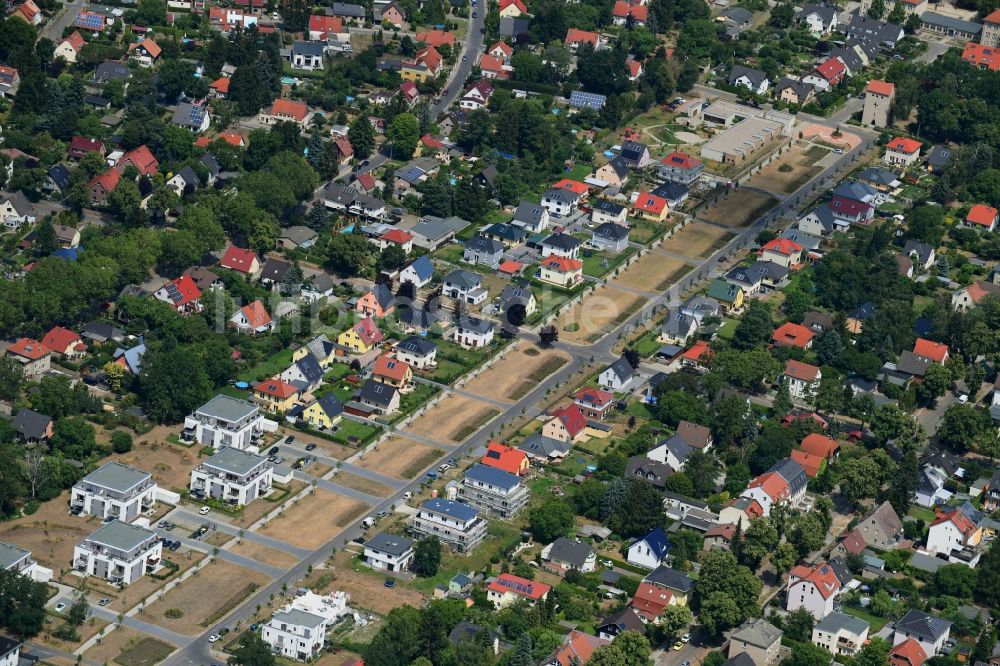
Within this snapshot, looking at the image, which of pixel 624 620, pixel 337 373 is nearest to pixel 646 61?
pixel 337 373

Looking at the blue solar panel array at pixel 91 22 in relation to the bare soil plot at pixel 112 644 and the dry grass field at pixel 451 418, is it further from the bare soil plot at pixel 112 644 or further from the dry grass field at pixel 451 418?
the bare soil plot at pixel 112 644

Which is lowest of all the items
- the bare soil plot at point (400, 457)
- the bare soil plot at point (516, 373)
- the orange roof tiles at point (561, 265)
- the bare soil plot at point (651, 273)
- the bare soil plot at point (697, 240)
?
the bare soil plot at point (697, 240)

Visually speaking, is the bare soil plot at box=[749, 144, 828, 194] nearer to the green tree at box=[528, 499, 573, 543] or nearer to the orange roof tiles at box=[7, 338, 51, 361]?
the green tree at box=[528, 499, 573, 543]

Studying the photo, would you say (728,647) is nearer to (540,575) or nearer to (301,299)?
(540,575)

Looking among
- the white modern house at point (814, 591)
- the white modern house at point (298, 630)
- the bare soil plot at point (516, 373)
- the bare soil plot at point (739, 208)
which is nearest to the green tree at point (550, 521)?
the white modern house at point (814, 591)

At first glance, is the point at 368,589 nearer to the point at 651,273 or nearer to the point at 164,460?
the point at 164,460
